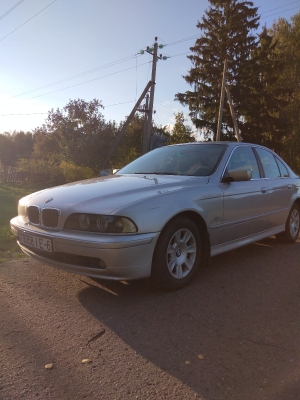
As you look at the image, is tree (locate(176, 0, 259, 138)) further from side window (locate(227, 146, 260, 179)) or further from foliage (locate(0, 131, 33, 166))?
foliage (locate(0, 131, 33, 166))

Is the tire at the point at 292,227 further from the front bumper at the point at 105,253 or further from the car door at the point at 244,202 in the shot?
the front bumper at the point at 105,253

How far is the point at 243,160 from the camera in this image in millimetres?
5129

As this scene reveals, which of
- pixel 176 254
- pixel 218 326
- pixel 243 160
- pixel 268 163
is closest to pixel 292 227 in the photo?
pixel 268 163

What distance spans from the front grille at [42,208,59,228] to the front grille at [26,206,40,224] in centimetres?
12

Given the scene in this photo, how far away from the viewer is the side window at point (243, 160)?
4.87 meters

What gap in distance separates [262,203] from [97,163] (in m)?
21.6

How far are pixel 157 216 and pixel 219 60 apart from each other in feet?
92.6

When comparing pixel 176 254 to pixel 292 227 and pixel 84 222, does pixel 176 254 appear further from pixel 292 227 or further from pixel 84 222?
pixel 292 227

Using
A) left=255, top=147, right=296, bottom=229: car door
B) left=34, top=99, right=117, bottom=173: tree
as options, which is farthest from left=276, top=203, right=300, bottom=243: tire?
left=34, top=99, right=117, bottom=173: tree

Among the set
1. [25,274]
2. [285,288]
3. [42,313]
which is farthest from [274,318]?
[25,274]

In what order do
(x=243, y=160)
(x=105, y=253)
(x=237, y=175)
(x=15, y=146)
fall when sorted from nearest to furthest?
(x=105, y=253) < (x=237, y=175) < (x=243, y=160) < (x=15, y=146)

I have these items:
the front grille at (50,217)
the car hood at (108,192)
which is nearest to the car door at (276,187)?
the car hood at (108,192)

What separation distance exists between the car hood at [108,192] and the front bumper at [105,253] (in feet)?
0.83

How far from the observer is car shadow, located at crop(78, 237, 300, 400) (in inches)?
92.4
